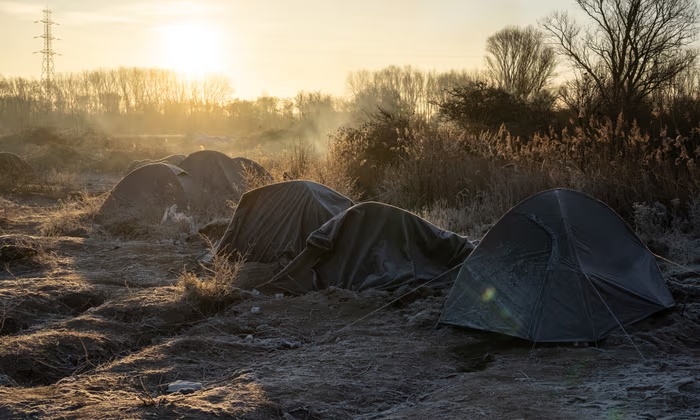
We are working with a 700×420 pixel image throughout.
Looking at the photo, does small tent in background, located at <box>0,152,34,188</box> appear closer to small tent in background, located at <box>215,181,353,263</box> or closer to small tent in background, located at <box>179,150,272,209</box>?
small tent in background, located at <box>179,150,272,209</box>

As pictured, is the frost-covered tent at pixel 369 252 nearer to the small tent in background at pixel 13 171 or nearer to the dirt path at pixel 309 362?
the dirt path at pixel 309 362

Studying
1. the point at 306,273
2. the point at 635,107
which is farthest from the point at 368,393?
the point at 635,107

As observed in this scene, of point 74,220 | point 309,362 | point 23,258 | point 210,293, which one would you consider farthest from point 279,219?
point 74,220

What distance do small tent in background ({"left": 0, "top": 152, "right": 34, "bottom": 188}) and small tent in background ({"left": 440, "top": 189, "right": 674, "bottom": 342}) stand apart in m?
20.1

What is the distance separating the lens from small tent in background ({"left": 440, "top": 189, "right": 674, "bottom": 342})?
613 cm

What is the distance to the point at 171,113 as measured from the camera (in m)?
84.2

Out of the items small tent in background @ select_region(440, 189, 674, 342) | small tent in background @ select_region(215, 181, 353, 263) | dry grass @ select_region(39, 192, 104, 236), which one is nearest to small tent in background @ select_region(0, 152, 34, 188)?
dry grass @ select_region(39, 192, 104, 236)

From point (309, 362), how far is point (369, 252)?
3.28 meters

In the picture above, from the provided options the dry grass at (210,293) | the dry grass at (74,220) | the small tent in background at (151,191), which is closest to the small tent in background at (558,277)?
the dry grass at (210,293)

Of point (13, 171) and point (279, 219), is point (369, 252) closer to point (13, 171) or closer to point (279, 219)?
point (279, 219)

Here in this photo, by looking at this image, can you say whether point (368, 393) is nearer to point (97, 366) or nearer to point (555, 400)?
point (555, 400)

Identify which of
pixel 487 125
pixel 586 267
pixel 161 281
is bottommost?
pixel 161 281

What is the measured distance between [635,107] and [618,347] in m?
17.1

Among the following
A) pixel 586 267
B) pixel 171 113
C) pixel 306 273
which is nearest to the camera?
pixel 586 267
